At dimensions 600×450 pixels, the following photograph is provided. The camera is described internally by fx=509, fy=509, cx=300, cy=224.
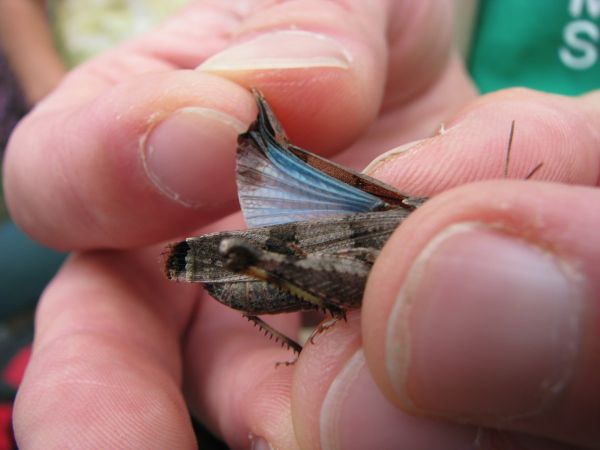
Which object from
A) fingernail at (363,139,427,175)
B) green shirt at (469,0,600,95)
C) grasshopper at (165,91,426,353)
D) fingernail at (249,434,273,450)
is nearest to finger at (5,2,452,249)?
grasshopper at (165,91,426,353)

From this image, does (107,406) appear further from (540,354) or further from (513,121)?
(513,121)

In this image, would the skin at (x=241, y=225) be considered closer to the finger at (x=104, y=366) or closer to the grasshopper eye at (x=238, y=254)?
the finger at (x=104, y=366)

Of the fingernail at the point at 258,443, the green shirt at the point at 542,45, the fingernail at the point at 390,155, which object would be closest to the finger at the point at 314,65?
the fingernail at the point at 390,155

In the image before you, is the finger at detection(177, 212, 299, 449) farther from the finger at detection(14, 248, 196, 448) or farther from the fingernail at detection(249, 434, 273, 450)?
the finger at detection(14, 248, 196, 448)

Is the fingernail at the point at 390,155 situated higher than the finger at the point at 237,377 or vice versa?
the fingernail at the point at 390,155

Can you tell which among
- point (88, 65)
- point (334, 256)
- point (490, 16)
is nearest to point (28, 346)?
point (88, 65)

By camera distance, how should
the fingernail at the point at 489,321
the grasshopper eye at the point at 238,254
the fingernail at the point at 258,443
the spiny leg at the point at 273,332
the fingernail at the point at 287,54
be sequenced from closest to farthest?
A: the fingernail at the point at 489,321 → the grasshopper eye at the point at 238,254 → the spiny leg at the point at 273,332 → the fingernail at the point at 258,443 → the fingernail at the point at 287,54
